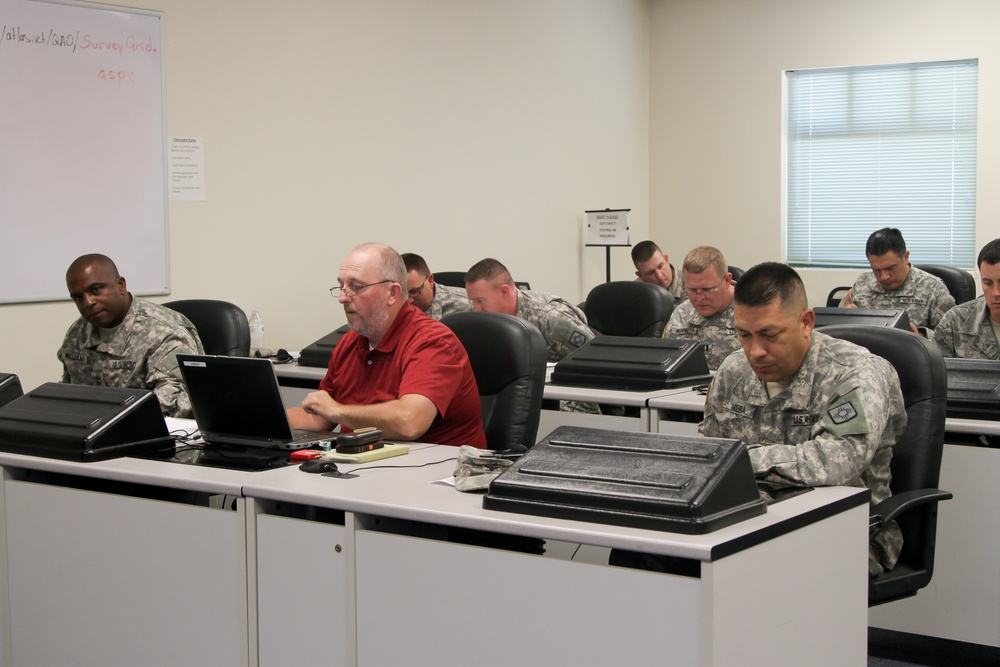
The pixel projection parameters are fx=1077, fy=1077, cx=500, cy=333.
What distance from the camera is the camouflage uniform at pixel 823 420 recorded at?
2232 mm

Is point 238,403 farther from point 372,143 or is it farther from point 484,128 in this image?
point 484,128

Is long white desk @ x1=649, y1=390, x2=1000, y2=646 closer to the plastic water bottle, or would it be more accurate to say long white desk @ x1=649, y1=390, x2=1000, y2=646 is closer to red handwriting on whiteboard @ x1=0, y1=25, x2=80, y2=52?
the plastic water bottle

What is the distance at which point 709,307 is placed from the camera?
4582 millimetres

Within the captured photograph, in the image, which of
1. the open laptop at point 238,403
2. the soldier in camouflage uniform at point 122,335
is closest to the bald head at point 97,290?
the soldier in camouflage uniform at point 122,335

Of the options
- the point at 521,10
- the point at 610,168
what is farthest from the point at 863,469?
the point at 610,168

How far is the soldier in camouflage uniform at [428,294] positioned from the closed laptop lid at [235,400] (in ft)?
7.37

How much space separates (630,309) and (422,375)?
8.89ft

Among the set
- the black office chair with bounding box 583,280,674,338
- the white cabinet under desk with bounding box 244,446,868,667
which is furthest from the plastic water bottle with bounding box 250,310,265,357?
the white cabinet under desk with bounding box 244,446,868,667

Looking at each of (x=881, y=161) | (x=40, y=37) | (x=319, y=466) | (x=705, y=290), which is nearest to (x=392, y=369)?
(x=319, y=466)

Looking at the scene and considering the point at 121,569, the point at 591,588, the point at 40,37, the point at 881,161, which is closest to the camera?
the point at 591,588

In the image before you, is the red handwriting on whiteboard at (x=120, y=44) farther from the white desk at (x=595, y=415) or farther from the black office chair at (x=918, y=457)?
the black office chair at (x=918, y=457)

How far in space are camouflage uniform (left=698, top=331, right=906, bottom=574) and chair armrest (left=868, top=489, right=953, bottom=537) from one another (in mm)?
60

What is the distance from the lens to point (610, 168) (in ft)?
26.3

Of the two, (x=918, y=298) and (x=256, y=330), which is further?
(x=918, y=298)
